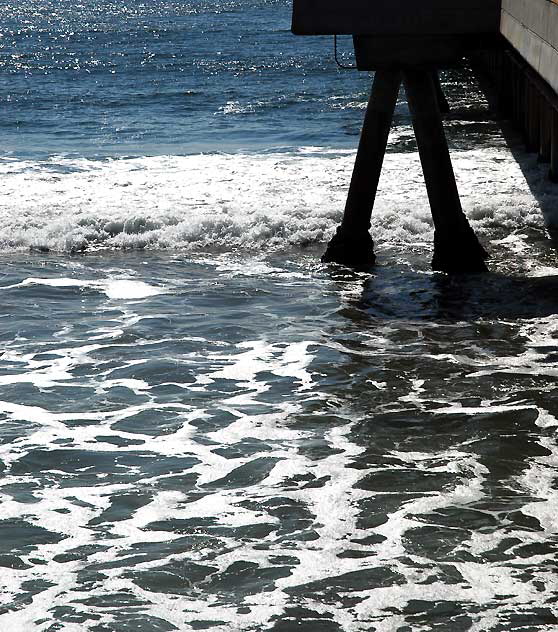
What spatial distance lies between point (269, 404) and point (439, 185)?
4.25m

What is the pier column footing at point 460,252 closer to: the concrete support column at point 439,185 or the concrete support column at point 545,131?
the concrete support column at point 439,185

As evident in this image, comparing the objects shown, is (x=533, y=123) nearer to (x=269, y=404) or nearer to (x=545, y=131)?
(x=545, y=131)

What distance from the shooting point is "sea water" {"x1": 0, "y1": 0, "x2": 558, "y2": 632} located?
5.47 meters

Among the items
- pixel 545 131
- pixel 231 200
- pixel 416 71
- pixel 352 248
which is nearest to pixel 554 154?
pixel 545 131

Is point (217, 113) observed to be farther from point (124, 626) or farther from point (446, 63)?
point (124, 626)

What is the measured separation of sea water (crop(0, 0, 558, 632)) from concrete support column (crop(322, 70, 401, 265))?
475 millimetres

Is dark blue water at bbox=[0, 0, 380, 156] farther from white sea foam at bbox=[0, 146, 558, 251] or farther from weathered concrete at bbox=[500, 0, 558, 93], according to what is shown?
weathered concrete at bbox=[500, 0, 558, 93]

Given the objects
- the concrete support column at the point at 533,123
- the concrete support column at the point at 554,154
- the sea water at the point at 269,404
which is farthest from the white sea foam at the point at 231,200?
the concrete support column at the point at 533,123

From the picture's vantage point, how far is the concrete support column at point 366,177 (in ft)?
37.1

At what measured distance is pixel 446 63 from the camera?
1083 cm

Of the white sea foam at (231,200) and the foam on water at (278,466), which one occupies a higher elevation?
the white sea foam at (231,200)

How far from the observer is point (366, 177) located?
11.8 m

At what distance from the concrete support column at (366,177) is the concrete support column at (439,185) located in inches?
9.3

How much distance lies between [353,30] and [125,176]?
7663mm
